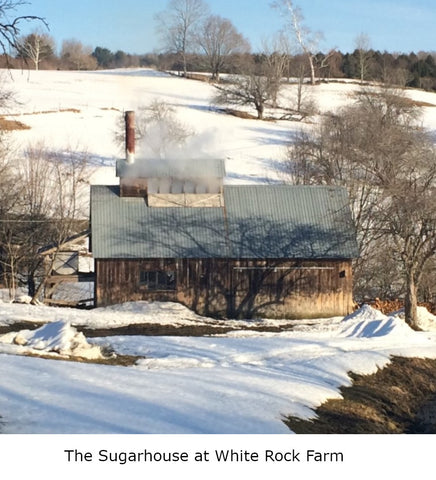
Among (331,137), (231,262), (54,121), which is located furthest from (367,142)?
(54,121)

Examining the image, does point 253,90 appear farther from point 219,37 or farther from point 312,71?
point 219,37

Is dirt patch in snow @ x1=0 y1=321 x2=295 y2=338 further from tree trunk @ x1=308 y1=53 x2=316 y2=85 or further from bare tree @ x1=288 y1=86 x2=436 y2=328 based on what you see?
tree trunk @ x1=308 y1=53 x2=316 y2=85

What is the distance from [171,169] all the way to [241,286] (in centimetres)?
647

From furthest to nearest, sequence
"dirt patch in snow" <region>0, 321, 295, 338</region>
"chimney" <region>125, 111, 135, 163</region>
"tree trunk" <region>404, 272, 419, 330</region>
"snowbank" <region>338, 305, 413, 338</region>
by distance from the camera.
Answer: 1. "chimney" <region>125, 111, 135, 163</region>
2. "tree trunk" <region>404, 272, 419, 330</region>
3. "snowbank" <region>338, 305, 413, 338</region>
4. "dirt patch in snow" <region>0, 321, 295, 338</region>

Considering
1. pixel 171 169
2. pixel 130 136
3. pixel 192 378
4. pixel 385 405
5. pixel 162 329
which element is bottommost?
pixel 162 329

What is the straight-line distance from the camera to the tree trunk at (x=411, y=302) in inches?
1232

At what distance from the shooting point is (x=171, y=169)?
37.5 metres

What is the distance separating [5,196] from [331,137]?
23.5m

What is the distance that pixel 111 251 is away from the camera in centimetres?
Answer: 3481

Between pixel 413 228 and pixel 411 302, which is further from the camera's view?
pixel 413 228

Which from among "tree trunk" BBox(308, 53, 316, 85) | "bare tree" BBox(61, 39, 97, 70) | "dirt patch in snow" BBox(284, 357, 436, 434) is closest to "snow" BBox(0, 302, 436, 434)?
"dirt patch in snow" BBox(284, 357, 436, 434)

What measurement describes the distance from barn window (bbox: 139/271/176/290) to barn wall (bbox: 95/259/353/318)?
8.3 inches

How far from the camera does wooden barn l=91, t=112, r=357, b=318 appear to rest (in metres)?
34.9

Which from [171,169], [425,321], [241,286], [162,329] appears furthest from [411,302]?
[171,169]
